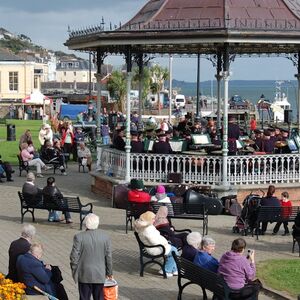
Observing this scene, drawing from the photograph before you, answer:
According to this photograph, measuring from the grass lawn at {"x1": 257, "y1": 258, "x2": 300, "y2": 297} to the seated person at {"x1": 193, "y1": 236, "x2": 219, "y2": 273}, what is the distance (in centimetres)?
168

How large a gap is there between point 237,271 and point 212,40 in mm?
10452

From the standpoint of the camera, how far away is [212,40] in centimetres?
1980

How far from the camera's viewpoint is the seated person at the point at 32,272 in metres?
9.78

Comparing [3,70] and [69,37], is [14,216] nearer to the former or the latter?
[69,37]

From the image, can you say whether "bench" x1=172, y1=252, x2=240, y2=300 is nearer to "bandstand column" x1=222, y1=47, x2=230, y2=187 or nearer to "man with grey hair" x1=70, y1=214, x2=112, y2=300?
"man with grey hair" x1=70, y1=214, x2=112, y2=300

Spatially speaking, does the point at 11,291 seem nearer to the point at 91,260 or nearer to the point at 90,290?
the point at 91,260

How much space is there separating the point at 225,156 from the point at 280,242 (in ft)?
14.2

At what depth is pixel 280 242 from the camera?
16172 millimetres

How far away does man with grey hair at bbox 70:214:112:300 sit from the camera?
9.95 metres

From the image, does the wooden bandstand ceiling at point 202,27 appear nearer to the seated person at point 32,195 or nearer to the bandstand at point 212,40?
the bandstand at point 212,40

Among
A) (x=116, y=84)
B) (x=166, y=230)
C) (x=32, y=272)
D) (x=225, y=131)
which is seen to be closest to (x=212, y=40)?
(x=225, y=131)

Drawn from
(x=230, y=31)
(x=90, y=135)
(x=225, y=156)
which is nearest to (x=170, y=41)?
(x=230, y=31)

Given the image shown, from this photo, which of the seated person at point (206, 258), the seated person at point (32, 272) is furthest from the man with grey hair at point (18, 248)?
the seated person at point (206, 258)

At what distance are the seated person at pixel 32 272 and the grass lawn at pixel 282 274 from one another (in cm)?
409
